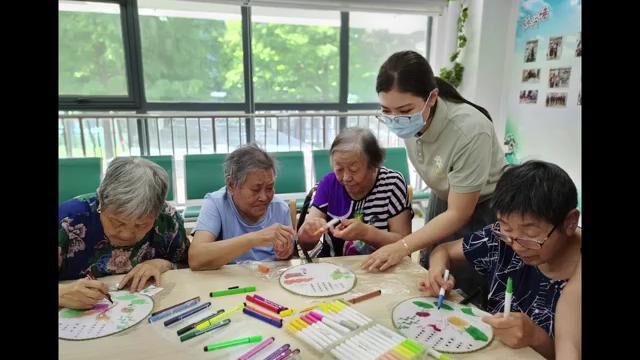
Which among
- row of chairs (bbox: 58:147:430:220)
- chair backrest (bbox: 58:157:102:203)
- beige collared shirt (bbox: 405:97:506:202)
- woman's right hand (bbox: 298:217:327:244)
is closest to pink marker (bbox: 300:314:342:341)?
woman's right hand (bbox: 298:217:327:244)

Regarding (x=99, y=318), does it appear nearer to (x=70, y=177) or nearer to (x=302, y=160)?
(x=70, y=177)

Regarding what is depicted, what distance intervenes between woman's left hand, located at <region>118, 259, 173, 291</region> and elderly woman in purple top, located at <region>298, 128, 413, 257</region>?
23.0 inches

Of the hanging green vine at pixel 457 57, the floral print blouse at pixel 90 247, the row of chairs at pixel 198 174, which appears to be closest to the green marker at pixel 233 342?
the floral print blouse at pixel 90 247

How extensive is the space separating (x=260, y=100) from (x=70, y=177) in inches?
83.4

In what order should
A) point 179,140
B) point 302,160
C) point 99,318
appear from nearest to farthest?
point 99,318 → point 302,160 → point 179,140

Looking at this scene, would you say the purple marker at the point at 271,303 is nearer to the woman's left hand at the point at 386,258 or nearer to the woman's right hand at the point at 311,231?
the woman's left hand at the point at 386,258

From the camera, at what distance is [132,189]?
1.31 m

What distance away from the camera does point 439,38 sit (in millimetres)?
4469

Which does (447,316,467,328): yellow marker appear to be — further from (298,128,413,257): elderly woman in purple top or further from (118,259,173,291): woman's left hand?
(118,259,173,291): woman's left hand

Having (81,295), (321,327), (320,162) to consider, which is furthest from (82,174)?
(321,327)

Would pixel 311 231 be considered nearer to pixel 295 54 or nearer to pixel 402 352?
pixel 402 352

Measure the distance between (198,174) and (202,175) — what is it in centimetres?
3
